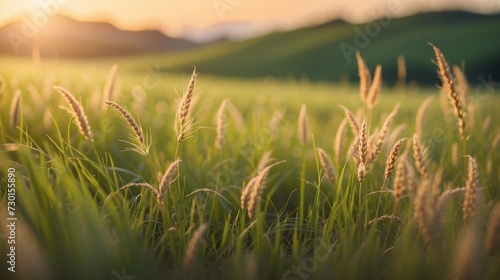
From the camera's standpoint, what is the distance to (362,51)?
128ft

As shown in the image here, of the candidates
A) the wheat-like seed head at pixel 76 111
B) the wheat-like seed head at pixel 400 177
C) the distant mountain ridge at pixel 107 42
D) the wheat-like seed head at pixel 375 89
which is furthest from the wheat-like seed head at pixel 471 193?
the distant mountain ridge at pixel 107 42

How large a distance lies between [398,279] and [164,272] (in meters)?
0.83

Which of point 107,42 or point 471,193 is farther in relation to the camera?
point 107,42

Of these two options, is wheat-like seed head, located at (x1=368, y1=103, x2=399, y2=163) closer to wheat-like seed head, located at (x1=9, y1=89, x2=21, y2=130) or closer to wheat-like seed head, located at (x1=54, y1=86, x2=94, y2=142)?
wheat-like seed head, located at (x1=54, y1=86, x2=94, y2=142)

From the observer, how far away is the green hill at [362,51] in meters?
32.7

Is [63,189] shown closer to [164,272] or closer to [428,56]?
[164,272]

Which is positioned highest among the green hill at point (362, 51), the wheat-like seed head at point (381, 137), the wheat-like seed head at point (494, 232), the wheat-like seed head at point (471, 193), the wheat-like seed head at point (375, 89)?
the green hill at point (362, 51)

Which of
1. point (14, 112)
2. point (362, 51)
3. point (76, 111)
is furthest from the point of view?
point (362, 51)

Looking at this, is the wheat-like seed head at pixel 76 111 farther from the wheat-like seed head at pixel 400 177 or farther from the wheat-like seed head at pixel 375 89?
the wheat-like seed head at pixel 375 89

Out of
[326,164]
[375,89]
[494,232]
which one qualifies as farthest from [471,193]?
→ [375,89]

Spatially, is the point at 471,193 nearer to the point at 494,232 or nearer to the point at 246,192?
the point at 494,232

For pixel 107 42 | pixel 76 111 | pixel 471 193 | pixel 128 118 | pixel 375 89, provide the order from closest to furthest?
pixel 471 193
pixel 128 118
pixel 76 111
pixel 375 89
pixel 107 42

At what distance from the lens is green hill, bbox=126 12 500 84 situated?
107 ft

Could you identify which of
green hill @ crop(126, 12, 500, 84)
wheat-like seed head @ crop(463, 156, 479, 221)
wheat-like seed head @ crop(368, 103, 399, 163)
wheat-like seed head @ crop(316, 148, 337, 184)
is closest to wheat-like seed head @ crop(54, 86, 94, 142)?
wheat-like seed head @ crop(316, 148, 337, 184)
